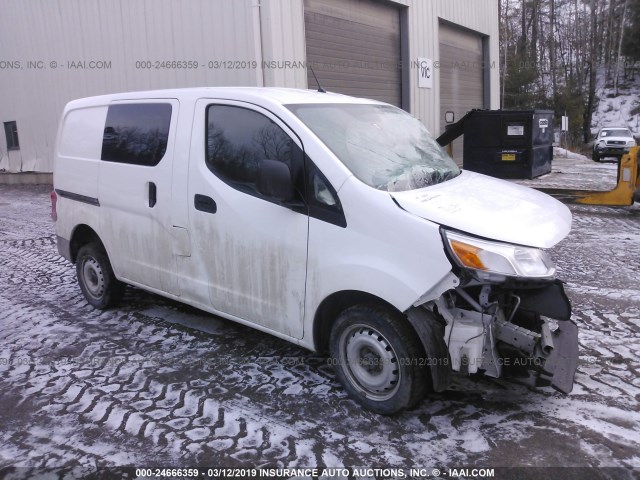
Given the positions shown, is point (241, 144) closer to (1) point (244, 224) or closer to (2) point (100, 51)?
(1) point (244, 224)

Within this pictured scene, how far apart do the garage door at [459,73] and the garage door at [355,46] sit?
294 cm

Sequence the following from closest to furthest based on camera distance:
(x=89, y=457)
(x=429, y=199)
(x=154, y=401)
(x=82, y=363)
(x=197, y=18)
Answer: (x=89, y=457), (x=429, y=199), (x=154, y=401), (x=82, y=363), (x=197, y=18)

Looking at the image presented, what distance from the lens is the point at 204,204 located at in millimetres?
4051

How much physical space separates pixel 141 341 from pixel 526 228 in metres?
3.16

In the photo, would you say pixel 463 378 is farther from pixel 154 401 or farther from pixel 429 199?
pixel 154 401

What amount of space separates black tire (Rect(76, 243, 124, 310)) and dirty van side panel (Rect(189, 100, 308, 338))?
4.66 feet

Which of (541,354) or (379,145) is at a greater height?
(379,145)

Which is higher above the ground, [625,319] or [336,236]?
[336,236]

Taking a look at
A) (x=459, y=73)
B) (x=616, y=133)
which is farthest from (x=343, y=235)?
(x=616, y=133)

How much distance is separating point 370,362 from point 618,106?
5118cm

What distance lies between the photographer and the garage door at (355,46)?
11.3m

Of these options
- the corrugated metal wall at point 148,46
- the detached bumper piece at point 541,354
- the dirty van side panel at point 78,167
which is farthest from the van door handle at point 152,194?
the corrugated metal wall at point 148,46

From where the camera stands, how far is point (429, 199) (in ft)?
11.0

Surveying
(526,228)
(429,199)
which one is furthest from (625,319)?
(429,199)
